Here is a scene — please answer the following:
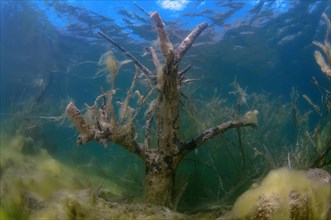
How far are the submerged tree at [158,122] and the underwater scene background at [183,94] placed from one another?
39 cm

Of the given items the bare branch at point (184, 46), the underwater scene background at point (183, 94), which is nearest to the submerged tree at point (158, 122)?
the bare branch at point (184, 46)

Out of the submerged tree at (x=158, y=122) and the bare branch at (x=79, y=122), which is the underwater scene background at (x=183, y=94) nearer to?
the submerged tree at (x=158, y=122)

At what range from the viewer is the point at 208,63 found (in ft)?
62.6

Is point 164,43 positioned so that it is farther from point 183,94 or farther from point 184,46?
point 183,94

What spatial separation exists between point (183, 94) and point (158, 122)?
653 mm

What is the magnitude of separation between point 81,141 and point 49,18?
45.1 feet

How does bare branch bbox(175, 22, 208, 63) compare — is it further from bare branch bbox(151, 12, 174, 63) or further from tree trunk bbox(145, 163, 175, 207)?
tree trunk bbox(145, 163, 175, 207)

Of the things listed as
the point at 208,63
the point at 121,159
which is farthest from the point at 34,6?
the point at 208,63

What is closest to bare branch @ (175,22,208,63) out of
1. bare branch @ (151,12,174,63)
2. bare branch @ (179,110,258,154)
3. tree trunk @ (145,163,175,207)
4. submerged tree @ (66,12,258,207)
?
submerged tree @ (66,12,258,207)

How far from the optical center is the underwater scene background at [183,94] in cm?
442

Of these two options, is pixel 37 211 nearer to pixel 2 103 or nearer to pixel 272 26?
pixel 272 26

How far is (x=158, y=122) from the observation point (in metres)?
4.01

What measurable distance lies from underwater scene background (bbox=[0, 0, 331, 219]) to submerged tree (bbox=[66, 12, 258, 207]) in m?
0.39

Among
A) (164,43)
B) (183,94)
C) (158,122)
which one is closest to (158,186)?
(158,122)
